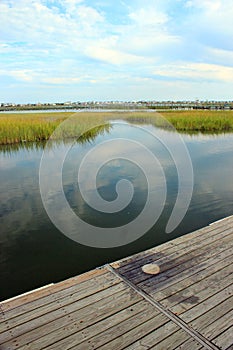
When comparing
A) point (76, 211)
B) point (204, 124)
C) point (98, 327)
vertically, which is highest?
point (204, 124)

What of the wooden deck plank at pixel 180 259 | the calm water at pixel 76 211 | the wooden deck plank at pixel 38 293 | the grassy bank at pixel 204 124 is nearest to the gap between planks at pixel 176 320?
the wooden deck plank at pixel 180 259

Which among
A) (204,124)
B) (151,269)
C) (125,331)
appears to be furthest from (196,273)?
(204,124)

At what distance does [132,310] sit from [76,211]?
13.6ft

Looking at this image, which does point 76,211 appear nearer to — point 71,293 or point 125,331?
point 71,293

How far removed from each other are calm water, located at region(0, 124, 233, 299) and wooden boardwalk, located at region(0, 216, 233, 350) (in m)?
1.32

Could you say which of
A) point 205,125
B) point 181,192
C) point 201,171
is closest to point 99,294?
point 181,192

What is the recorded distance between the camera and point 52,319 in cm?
273

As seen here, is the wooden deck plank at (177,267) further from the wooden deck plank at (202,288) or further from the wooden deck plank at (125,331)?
the wooden deck plank at (125,331)

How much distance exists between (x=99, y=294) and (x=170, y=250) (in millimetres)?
1342

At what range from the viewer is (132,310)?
2816 mm

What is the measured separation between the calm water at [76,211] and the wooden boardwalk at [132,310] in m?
1.32

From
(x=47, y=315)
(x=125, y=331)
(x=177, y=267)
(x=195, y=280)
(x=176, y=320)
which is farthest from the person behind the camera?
(x=177, y=267)

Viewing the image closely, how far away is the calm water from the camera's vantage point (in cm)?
464

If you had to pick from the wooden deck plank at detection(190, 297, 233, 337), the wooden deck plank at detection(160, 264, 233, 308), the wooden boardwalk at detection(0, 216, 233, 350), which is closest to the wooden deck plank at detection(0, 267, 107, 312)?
the wooden boardwalk at detection(0, 216, 233, 350)
